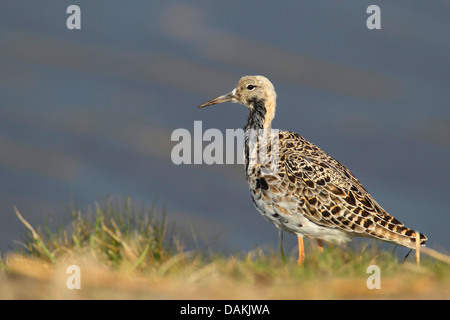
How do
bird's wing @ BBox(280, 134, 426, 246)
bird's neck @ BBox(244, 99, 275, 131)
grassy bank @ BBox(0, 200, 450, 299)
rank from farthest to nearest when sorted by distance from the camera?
bird's neck @ BBox(244, 99, 275, 131), bird's wing @ BBox(280, 134, 426, 246), grassy bank @ BBox(0, 200, 450, 299)

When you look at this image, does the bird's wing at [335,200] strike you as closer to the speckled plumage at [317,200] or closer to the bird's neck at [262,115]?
the speckled plumage at [317,200]

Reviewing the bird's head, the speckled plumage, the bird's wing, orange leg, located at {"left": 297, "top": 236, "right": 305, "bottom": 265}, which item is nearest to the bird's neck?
the bird's head

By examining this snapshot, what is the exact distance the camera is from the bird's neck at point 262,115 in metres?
9.86

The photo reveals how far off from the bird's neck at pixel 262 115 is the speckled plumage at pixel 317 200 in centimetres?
60

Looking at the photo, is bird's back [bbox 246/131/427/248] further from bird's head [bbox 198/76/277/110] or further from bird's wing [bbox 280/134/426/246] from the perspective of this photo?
bird's head [bbox 198/76/277/110]

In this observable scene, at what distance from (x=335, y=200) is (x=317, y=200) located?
0.24 meters

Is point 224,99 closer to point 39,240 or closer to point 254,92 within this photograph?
point 254,92

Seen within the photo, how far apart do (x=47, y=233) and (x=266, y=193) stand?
9.57ft

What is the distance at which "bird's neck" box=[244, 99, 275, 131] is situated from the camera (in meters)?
9.86

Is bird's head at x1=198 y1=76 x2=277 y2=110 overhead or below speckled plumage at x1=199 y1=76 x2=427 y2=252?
overhead

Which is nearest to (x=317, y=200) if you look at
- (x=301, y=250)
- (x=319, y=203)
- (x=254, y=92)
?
(x=319, y=203)

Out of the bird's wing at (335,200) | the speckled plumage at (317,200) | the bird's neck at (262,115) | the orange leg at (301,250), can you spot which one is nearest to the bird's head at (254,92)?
the bird's neck at (262,115)

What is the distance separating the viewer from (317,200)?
8.79 metres
